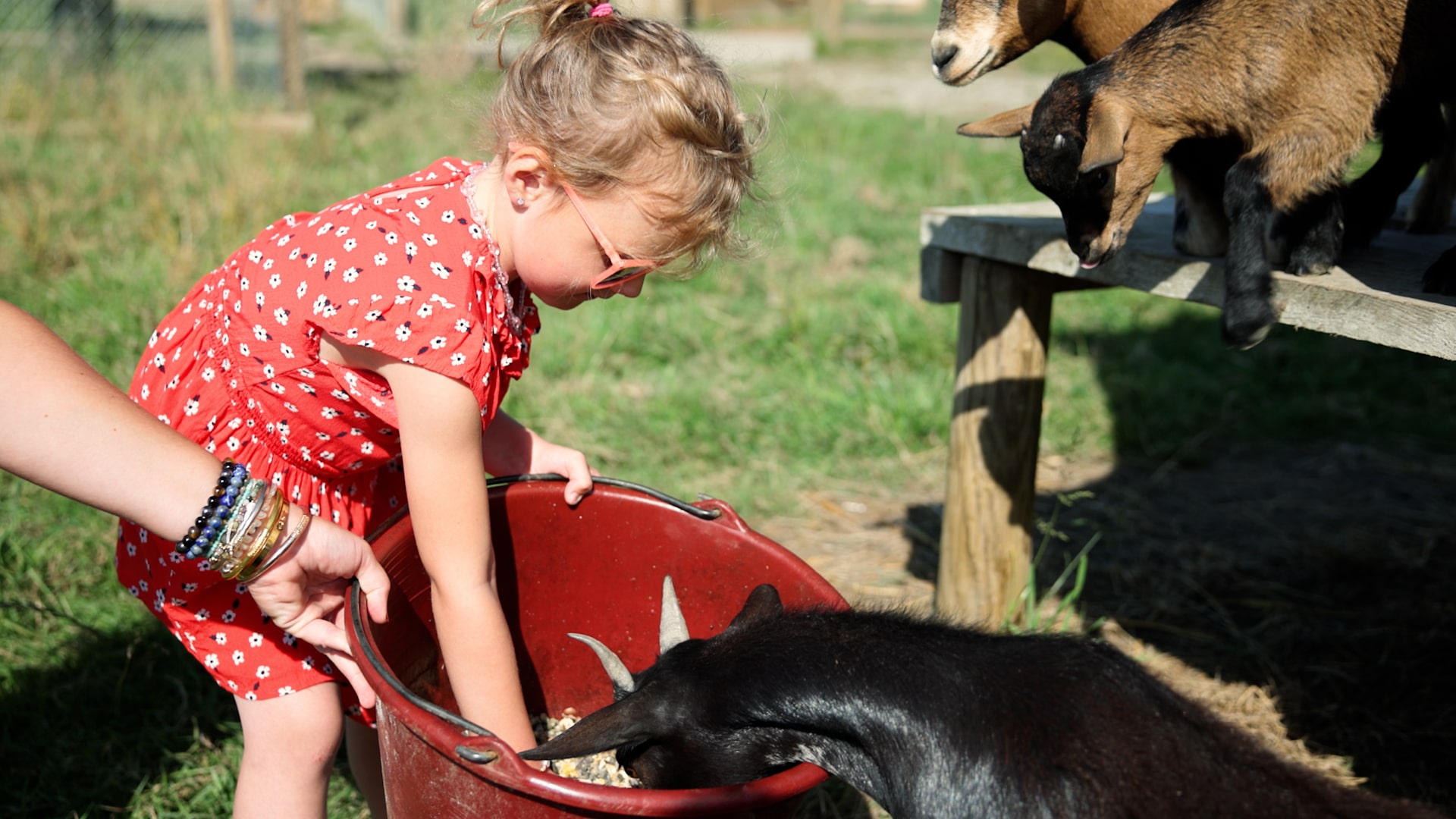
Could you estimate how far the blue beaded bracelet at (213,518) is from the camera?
1.55 meters

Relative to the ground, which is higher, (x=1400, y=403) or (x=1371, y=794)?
(x=1371, y=794)

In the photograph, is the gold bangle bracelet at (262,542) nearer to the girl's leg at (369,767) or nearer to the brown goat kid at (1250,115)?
the girl's leg at (369,767)

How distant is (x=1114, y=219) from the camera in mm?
2414

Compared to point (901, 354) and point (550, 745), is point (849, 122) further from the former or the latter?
point (550, 745)

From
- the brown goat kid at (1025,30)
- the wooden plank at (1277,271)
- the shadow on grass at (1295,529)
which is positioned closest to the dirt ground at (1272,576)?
the shadow on grass at (1295,529)

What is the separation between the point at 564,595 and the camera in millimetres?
2211

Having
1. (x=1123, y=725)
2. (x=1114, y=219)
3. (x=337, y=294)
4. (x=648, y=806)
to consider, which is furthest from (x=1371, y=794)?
(x=337, y=294)

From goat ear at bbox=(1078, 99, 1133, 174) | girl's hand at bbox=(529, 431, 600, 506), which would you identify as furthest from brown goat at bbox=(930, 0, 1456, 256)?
girl's hand at bbox=(529, 431, 600, 506)

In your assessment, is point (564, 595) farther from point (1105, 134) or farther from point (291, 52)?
point (291, 52)

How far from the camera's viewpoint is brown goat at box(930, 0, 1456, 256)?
8.13 feet

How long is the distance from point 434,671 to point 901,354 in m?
3.09

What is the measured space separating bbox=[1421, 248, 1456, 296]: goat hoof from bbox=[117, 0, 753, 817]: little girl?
1.26 metres

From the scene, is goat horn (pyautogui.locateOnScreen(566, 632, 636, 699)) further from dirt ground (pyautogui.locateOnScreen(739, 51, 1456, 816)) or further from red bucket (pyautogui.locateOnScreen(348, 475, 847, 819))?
dirt ground (pyautogui.locateOnScreen(739, 51, 1456, 816))

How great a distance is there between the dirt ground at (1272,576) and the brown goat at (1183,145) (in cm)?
103
